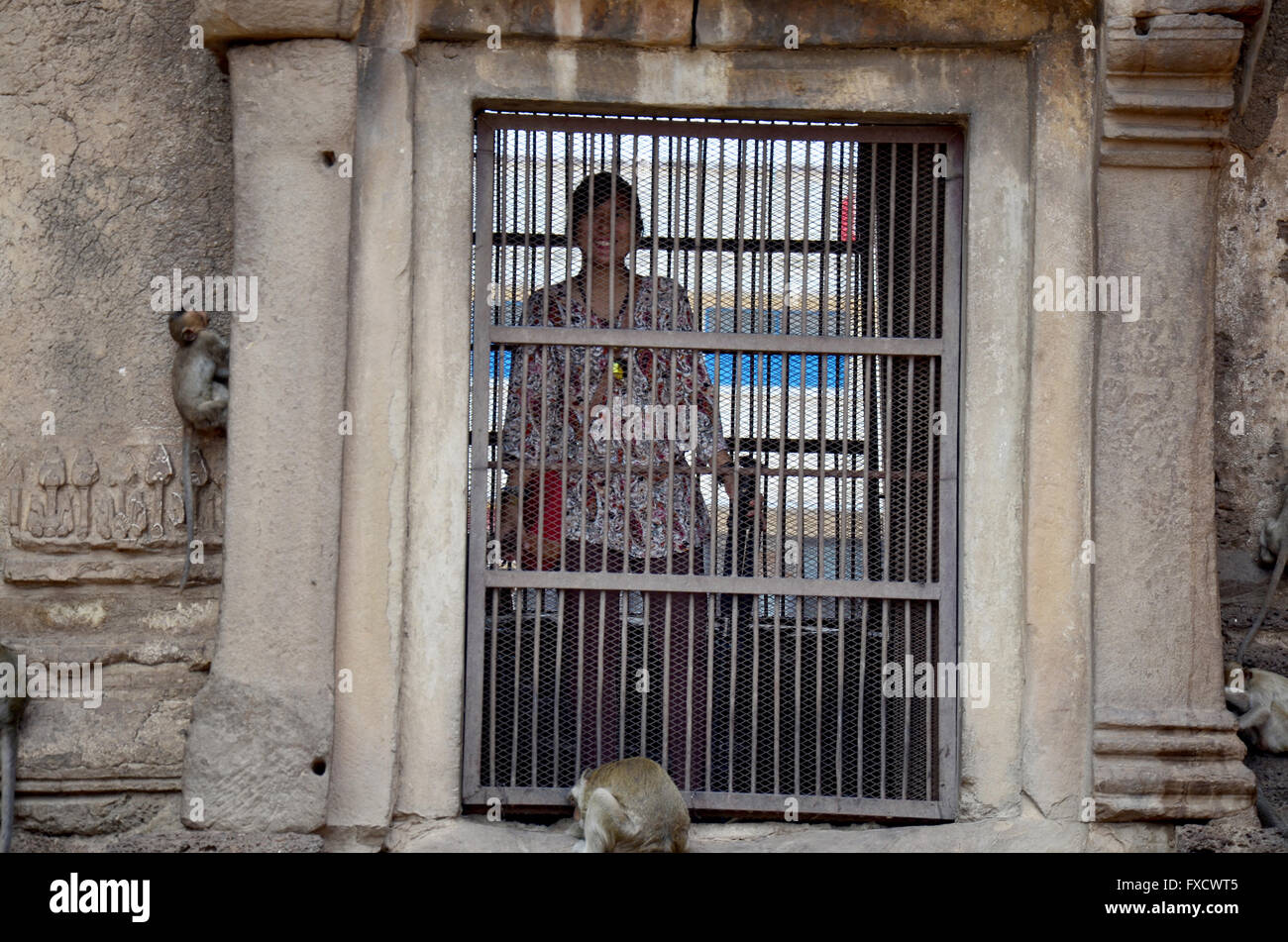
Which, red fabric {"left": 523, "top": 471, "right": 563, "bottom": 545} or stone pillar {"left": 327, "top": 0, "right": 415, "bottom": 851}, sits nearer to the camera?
stone pillar {"left": 327, "top": 0, "right": 415, "bottom": 851}

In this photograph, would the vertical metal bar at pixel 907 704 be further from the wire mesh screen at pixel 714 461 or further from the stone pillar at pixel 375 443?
the stone pillar at pixel 375 443

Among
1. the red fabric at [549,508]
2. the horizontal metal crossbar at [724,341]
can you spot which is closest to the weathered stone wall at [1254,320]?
the horizontal metal crossbar at [724,341]

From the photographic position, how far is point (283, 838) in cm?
445

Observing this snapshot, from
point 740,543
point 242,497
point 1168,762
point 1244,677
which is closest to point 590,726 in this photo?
point 740,543

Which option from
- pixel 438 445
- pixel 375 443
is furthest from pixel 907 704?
pixel 375 443

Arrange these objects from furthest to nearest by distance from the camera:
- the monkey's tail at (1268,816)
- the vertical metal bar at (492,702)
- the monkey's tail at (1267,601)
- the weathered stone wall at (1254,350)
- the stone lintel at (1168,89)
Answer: the weathered stone wall at (1254,350), the monkey's tail at (1267,601), the vertical metal bar at (492,702), the monkey's tail at (1268,816), the stone lintel at (1168,89)

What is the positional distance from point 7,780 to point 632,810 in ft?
6.29

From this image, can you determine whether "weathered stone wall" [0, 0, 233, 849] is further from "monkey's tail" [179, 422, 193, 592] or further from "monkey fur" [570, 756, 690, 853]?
"monkey fur" [570, 756, 690, 853]

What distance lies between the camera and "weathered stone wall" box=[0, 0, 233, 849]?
4.79 meters

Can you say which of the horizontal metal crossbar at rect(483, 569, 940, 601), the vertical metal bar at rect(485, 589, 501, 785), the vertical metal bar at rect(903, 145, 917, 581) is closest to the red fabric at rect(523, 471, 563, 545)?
the horizontal metal crossbar at rect(483, 569, 940, 601)

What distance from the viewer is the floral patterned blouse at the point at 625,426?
491 cm

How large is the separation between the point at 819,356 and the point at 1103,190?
1033mm

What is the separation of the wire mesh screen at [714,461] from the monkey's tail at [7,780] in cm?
140

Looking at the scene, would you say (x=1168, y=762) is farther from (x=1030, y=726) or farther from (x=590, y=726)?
(x=590, y=726)
